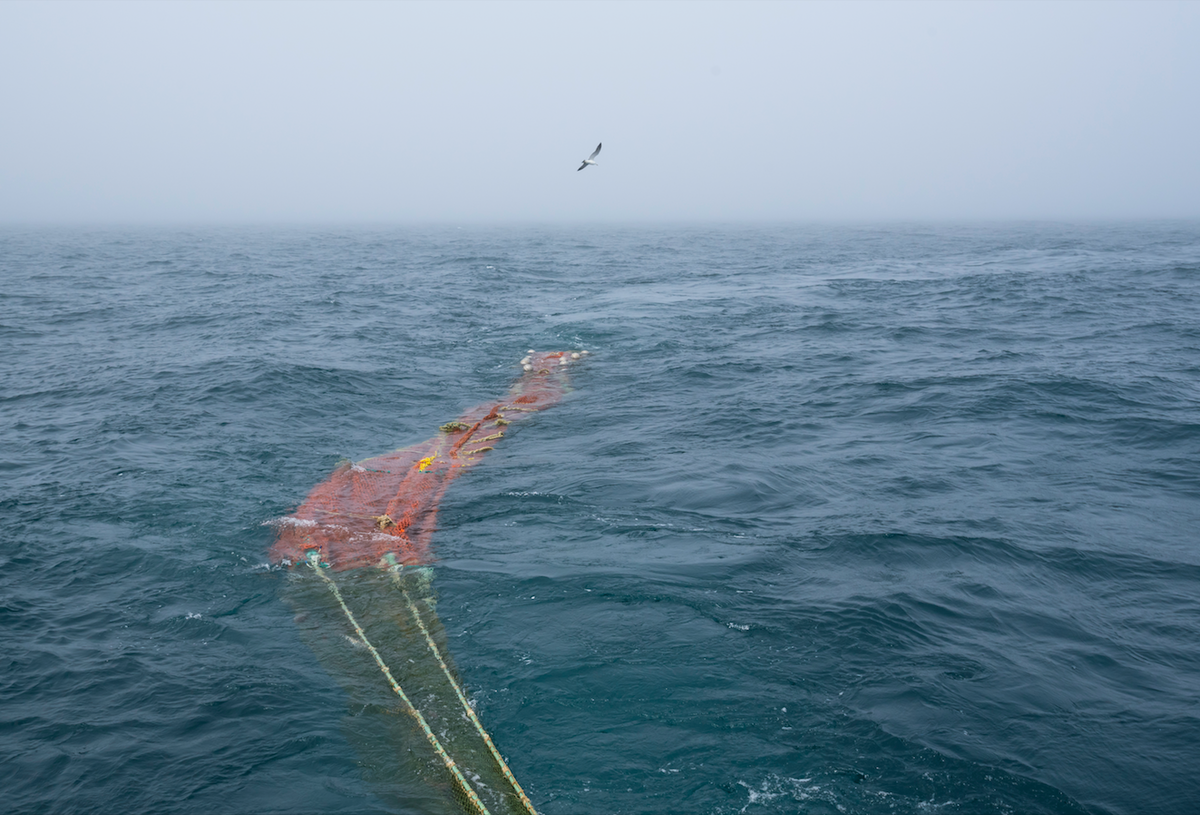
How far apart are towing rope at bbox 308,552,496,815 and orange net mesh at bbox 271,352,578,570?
1.55 feet

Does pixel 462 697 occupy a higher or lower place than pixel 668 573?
lower

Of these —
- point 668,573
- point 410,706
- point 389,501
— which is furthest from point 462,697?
point 389,501

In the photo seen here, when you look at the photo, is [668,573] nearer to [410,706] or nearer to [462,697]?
[462,697]

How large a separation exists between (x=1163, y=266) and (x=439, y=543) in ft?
161

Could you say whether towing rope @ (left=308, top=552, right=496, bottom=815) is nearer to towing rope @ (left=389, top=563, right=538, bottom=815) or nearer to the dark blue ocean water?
towing rope @ (left=389, top=563, right=538, bottom=815)

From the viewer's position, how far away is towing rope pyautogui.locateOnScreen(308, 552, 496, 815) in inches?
259

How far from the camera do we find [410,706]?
7.73m

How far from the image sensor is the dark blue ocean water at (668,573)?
691 cm

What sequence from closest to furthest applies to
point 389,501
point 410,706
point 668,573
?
point 410,706, point 668,573, point 389,501

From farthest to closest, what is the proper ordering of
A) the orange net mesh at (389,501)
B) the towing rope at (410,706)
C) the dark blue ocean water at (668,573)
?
the orange net mesh at (389,501) < the dark blue ocean water at (668,573) < the towing rope at (410,706)

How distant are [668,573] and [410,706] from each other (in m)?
3.88

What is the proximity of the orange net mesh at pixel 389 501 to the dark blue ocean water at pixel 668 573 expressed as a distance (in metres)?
0.42

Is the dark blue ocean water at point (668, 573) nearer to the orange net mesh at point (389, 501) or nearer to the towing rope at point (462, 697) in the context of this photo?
the towing rope at point (462, 697)

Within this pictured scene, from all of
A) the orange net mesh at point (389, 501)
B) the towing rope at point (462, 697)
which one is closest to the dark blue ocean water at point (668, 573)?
the towing rope at point (462, 697)
